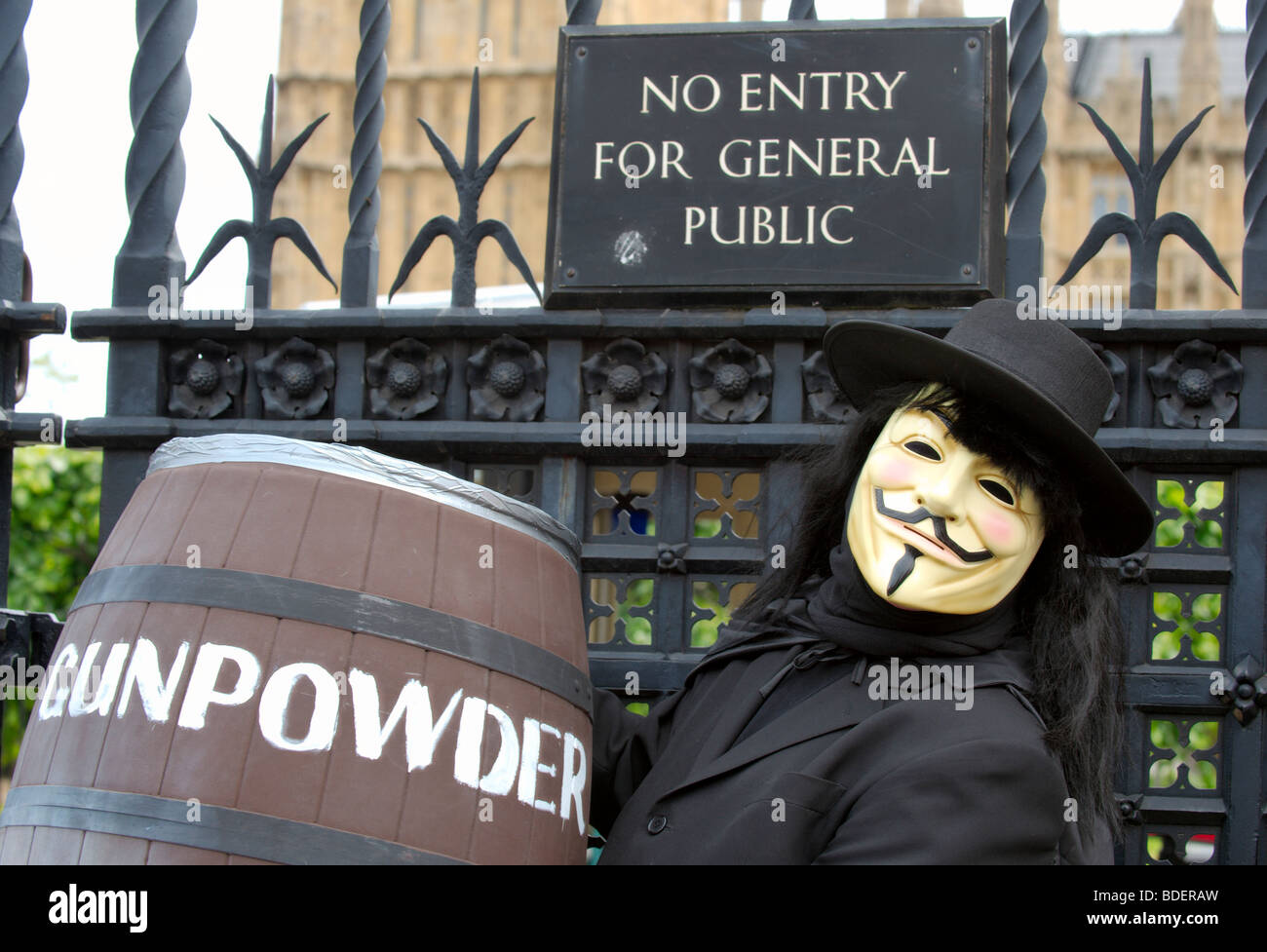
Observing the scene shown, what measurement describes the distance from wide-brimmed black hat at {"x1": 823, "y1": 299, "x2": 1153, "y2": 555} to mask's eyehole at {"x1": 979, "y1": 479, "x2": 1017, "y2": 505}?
0.10 meters

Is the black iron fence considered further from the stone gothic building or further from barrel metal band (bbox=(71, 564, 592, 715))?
the stone gothic building

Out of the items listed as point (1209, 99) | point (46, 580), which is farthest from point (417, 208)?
point (46, 580)

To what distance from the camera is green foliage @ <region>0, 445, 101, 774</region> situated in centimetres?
1341

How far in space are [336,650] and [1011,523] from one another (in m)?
1.12

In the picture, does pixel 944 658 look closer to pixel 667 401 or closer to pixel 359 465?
pixel 667 401

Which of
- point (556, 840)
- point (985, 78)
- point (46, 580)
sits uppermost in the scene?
point (46, 580)

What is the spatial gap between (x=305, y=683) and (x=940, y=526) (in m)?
1.05

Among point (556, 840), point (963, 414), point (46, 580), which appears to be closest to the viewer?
point (556, 840)

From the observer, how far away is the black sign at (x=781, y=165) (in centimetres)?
289

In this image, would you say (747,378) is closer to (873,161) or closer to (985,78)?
(873,161)

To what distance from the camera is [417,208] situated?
124 feet

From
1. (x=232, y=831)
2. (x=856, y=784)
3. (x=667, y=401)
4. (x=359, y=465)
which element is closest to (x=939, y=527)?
(x=856, y=784)

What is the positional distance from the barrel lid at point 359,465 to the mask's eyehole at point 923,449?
650 mm

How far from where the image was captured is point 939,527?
231 cm
